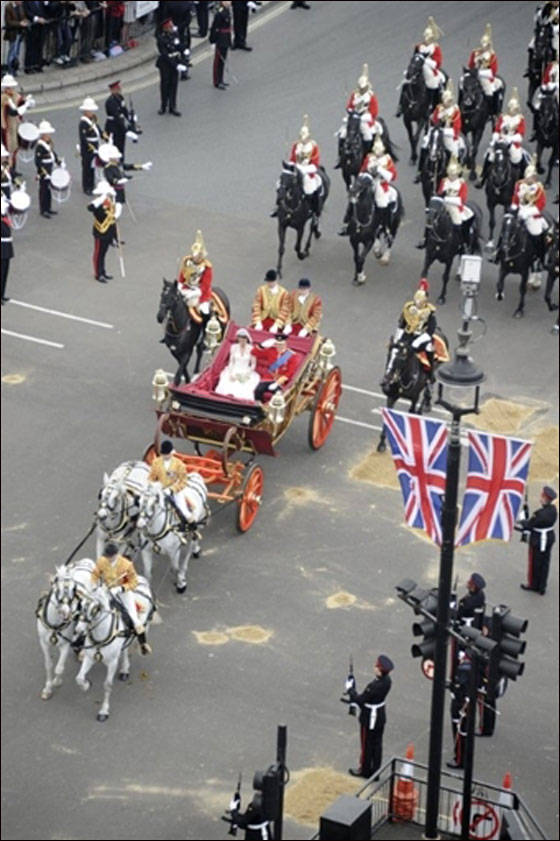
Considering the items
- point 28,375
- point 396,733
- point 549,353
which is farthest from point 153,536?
point 549,353

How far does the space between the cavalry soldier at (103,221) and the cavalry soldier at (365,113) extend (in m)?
4.55

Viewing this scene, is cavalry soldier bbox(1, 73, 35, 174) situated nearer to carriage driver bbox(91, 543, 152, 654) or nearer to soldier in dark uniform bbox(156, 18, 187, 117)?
soldier in dark uniform bbox(156, 18, 187, 117)

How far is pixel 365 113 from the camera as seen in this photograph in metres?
45.4

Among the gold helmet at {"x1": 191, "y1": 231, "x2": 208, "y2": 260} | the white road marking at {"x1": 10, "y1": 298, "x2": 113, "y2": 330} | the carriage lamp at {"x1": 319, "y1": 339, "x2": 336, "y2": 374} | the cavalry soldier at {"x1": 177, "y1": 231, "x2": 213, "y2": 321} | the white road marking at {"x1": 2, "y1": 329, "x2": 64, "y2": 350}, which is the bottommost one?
the white road marking at {"x1": 2, "y1": 329, "x2": 64, "y2": 350}

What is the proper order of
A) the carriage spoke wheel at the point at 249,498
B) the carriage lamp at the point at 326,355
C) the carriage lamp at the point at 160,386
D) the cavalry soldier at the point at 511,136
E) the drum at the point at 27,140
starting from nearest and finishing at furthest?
1. the carriage spoke wheel at the point at 249,498
2. the carriage lamp at the point at 160,386
3. the carriage lamp at the point at 326,355
4. the cavalry soldier at the point at 511,136
5. the drum at the point at 27,140

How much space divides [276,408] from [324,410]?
2.64 m

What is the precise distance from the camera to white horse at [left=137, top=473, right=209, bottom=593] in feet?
107

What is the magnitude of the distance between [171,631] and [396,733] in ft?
11.3

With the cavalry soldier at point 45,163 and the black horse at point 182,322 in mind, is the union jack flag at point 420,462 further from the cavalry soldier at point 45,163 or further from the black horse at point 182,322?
the cavalry soldier at point 45,163

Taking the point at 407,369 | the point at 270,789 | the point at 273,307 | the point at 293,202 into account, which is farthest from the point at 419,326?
the point at 270,789

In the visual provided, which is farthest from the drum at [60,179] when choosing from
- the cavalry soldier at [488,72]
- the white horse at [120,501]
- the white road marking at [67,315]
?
the white horse at [120,501]

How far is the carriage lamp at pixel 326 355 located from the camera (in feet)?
121

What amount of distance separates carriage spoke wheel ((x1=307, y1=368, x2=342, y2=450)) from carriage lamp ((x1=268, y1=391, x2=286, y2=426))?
2046 mm

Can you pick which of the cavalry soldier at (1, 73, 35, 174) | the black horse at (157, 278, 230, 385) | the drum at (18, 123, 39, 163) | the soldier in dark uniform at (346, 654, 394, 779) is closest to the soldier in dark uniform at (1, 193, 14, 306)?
the drum at (18, 123, 39, 163)
